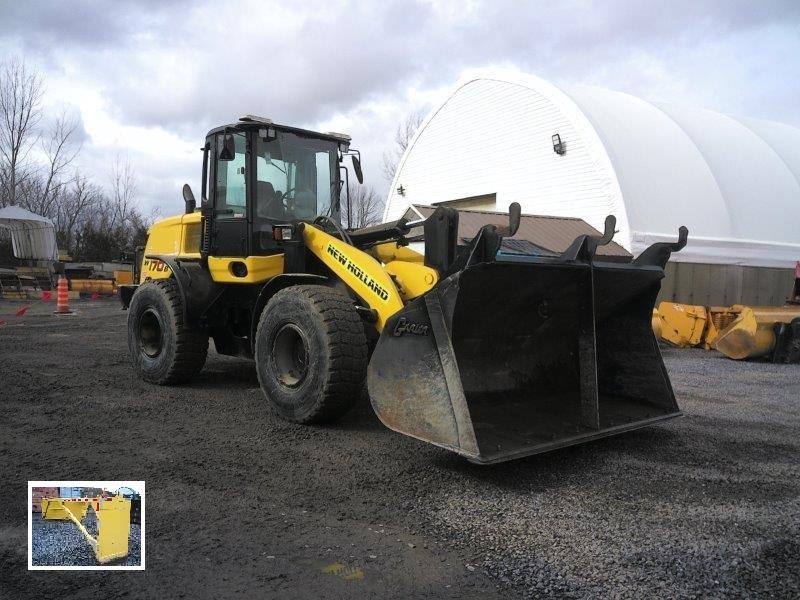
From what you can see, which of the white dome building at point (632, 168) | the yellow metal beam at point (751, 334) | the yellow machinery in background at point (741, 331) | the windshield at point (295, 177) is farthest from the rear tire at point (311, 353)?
the white dome building at point (632, 168)

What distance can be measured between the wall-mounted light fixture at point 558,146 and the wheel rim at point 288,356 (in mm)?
13014

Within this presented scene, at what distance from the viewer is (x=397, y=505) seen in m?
3.62

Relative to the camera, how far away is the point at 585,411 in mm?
4551

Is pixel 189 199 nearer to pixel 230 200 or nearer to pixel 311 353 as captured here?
pixel 230 200

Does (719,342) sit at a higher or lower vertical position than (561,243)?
lower

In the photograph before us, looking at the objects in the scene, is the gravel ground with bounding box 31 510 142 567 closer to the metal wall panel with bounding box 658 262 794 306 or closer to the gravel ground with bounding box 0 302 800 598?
the gravel ground with bounding box 0 302 800 598

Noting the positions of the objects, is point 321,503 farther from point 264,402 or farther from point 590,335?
point 264,402

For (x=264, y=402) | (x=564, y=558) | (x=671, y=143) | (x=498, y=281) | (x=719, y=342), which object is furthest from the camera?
(x=671, y=143)

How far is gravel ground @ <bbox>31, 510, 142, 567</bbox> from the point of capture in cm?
271

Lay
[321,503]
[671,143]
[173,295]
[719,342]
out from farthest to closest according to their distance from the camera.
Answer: [671,143]
[719,342]
[173,295]
[321,503]

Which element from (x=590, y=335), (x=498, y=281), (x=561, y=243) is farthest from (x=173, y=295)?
(x=561, y=243)

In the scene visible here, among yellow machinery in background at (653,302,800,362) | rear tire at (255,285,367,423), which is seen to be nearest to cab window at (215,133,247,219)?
rear tire at (255,285,367,423)

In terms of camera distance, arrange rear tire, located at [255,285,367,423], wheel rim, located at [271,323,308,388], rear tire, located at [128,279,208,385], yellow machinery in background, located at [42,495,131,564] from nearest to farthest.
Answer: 1. yellow machinery in background, located at [42,495,131,564]
2. rear tire, located at [255,285,367,423]
3. wheel rim, located at [271,323,308,388]
4. rear tire, located at [128,279,208,385]

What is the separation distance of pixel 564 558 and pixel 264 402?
150 inches
